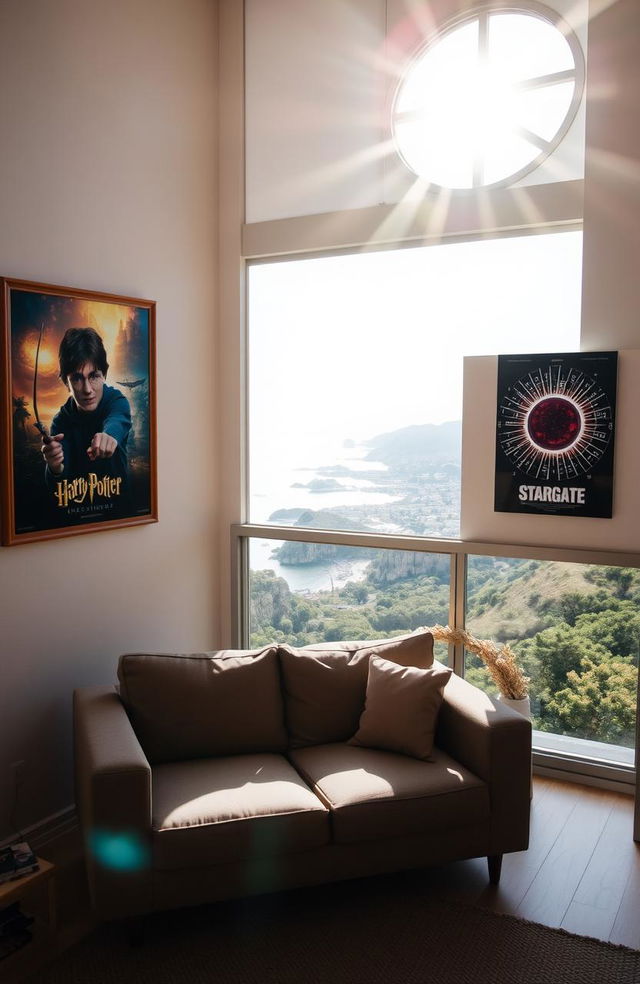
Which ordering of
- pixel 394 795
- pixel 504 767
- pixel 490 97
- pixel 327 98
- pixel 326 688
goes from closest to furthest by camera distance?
pixel 394 795 → pixel 504 767 → pixel 326 688 → pixel 490 97 → pixel 327 98

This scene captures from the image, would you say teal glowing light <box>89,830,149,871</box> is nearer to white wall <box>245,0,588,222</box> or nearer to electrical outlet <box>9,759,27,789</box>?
electrical outlet <box>9,759,27,789</box>

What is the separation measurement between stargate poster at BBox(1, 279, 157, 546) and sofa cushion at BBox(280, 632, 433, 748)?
1069 mm

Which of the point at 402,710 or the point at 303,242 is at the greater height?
the point at 303,242

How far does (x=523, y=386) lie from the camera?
3.65 meters

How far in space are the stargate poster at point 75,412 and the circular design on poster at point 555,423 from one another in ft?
5.59

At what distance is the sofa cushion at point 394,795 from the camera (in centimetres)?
279

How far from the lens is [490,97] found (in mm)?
3688

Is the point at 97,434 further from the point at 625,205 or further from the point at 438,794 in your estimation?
the point at 625,205

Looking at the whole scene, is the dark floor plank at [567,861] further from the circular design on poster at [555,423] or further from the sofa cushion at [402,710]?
the circular design on poster at [555,423]

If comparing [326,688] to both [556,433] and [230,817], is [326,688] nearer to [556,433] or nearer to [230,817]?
[230,817]

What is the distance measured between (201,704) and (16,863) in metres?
0.84

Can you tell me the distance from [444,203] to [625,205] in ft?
2.73

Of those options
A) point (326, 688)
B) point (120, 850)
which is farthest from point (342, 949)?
point (326, 688)

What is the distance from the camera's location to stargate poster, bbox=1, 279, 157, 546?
10.3 feet
